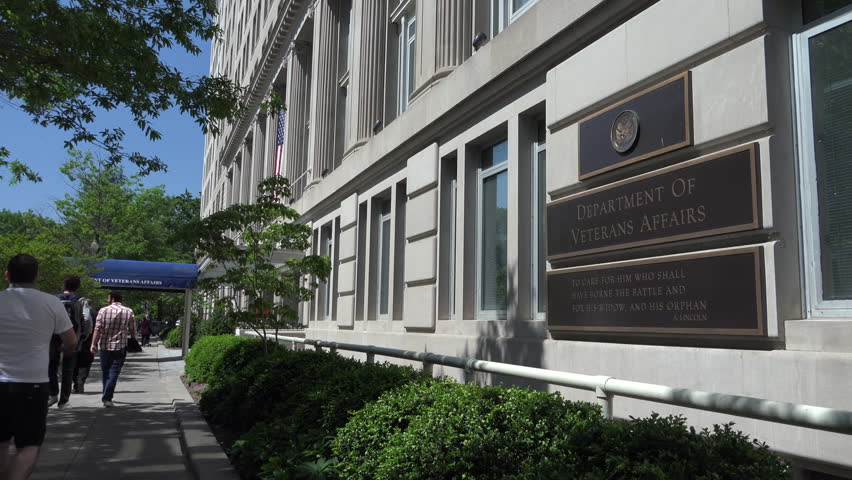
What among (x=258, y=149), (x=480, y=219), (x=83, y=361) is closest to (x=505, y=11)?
(x=480, y=219)

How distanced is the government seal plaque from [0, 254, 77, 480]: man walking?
5305 millimetres

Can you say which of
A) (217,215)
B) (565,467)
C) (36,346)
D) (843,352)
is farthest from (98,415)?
(843,352)

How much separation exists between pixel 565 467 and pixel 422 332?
7.74 m

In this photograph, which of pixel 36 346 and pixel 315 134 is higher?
pixel 315 134

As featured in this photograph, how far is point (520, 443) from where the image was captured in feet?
13.1

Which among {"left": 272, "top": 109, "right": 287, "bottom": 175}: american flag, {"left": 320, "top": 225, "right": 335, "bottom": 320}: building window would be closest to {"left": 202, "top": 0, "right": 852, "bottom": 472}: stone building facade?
{"left": 320, "top": 225, "right": 335, "bottom": 320}: building window

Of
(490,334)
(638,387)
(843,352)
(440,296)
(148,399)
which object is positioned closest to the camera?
(638,387)

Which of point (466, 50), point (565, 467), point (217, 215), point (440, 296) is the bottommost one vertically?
point (565, 467)

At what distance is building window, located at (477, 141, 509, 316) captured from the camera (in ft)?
31.0

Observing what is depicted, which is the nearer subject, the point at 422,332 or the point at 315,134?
the point at 422,332

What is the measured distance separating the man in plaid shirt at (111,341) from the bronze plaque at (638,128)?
8.87m

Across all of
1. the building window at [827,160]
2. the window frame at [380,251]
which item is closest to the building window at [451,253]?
the window frame at [380,251]

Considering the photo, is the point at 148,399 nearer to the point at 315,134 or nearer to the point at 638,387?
the point at 315,134

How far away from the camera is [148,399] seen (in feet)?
43.4
